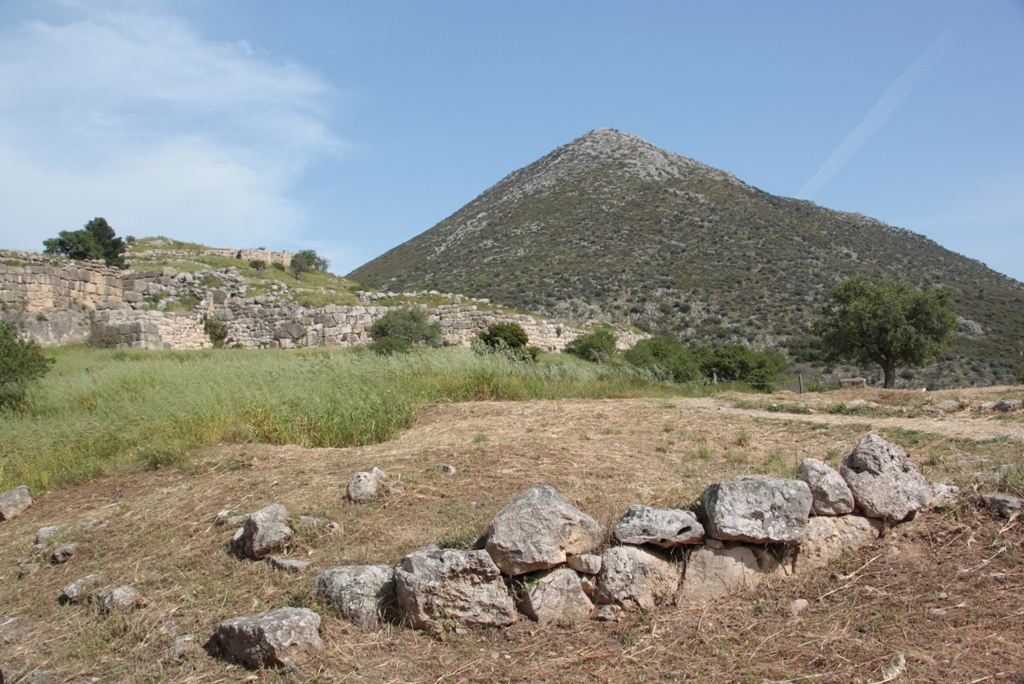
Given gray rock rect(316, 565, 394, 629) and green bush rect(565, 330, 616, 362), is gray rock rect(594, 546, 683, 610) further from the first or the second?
green bush rect(565, 330, 616, 362)

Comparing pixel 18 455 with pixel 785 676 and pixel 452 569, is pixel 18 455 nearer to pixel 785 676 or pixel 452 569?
pixel 452 569

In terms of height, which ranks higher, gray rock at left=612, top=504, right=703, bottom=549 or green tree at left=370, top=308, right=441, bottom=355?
green tree at left=370, top=308, right=441, bottom=355

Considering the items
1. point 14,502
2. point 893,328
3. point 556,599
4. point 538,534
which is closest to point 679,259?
point 893,328

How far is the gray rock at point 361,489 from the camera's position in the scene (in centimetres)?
551

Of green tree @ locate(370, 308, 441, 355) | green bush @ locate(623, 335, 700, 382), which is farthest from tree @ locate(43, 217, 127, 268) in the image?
green bush @ locate(623, 335, 700, 382)

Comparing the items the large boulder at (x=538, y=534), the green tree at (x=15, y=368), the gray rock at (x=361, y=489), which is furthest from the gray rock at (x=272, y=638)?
the green tree at (x=15, y=368)

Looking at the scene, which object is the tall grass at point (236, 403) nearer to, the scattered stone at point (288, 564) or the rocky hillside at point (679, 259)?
the scattered stone at point (288, 564)

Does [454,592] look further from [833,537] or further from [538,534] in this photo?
[833,537]

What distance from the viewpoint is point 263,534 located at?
4.88m

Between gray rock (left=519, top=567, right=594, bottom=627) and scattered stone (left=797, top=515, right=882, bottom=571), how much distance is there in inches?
55.5

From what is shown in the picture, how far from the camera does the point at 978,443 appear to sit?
250 inches

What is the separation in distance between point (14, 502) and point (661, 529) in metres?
6.29

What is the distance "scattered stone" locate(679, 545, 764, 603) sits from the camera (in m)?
4.16

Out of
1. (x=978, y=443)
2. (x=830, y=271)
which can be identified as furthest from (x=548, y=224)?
(x=978, y=443)
